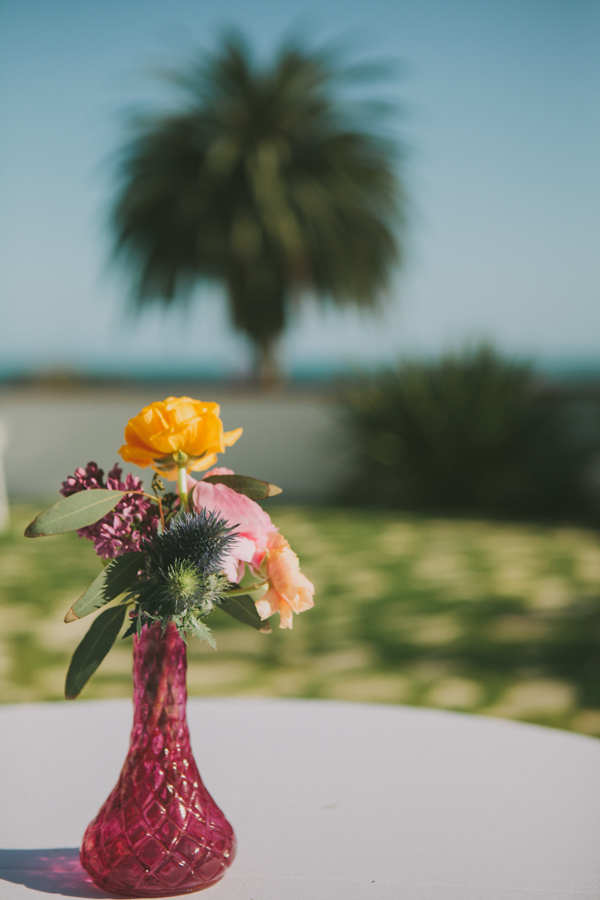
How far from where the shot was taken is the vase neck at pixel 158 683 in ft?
2.03

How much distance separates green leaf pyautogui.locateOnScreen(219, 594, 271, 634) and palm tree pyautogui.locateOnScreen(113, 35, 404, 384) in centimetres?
806

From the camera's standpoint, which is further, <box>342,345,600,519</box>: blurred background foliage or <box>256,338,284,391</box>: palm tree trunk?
<box>256,338,284,391</box>: palm tree trunk

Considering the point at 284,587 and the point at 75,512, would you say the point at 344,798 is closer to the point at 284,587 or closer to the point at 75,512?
the point at 284,587

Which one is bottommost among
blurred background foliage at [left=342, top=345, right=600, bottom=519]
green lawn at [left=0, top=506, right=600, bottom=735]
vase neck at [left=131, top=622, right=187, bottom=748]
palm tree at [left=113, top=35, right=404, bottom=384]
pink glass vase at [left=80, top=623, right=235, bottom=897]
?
green lawn at [left=0, top=506, right=600, bottom=735]

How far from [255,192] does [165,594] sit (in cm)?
844

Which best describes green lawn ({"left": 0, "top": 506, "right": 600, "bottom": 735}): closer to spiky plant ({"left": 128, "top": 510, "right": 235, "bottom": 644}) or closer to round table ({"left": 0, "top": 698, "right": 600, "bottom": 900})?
round table ({"left": 0, "top": 698, "right": 600, "bottom": 900})

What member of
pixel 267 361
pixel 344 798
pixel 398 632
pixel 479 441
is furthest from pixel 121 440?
pixel 344 798

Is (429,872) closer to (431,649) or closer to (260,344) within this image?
(431,649)

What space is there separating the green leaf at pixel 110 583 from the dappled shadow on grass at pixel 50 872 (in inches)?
9.1

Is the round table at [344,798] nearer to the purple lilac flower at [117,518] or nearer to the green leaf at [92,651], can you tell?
the green leaf at [92,651]

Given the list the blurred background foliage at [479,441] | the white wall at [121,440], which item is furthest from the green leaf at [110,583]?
the white wall at [121,440]

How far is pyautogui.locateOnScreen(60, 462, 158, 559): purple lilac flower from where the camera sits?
0.59 m

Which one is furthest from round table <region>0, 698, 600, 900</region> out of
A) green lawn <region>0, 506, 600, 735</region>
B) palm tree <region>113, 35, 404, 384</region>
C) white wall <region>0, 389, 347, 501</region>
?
palm tree <region>113, 35, 404, 384</region>

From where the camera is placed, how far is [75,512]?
1.85 ft
